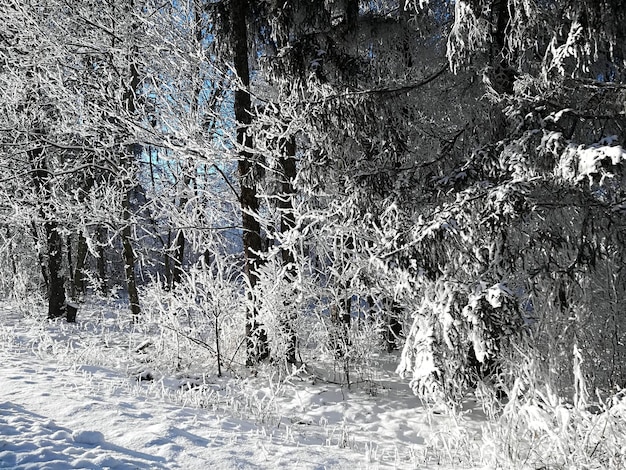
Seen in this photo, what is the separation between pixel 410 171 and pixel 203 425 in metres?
3.44

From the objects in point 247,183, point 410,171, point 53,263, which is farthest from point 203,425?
point 53,263

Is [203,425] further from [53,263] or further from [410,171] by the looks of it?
[53,263]

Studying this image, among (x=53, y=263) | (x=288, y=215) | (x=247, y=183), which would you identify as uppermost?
(x=247, y=183)

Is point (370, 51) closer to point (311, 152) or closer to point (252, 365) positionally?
point (311, 152)

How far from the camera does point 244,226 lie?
7.06 m

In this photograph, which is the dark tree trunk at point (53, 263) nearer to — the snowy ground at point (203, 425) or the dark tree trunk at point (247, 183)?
the snowy ground at point (203, 425)

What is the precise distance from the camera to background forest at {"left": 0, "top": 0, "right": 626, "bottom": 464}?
383 centimetres

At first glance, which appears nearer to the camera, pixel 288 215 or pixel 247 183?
pixel 247 183

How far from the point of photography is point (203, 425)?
4129mm

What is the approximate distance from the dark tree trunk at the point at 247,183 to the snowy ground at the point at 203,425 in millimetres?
709

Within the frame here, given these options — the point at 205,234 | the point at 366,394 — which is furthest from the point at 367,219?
the point at 205,234

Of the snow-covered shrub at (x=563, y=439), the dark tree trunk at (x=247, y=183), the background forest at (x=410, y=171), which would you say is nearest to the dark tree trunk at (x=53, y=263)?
the background forest at (x=410, y=171)

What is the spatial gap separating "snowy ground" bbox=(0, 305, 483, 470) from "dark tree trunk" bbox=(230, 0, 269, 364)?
2.32 feet

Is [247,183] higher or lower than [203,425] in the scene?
higher
